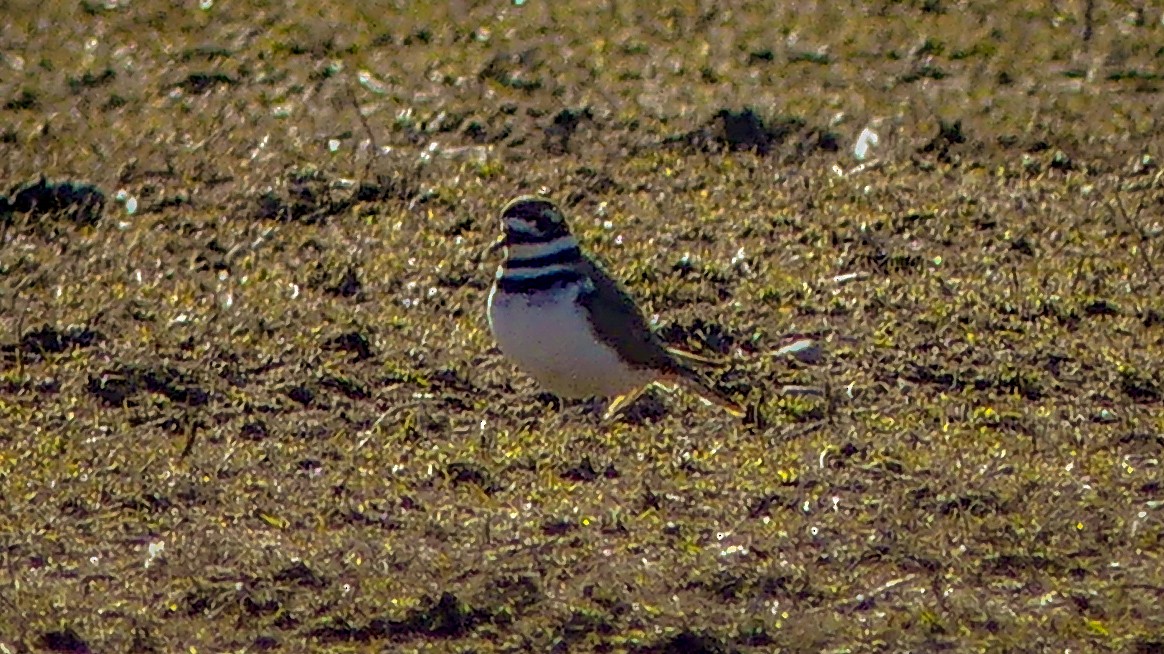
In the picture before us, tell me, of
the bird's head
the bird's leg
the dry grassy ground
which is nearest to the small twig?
the dry grassy ground

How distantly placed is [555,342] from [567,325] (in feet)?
0.26

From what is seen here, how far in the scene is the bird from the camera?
684cm

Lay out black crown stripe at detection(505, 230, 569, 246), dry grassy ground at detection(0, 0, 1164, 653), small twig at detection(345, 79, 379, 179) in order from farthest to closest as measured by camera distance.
Result: small twig at detection(345, 79, 379, 179) → black crown stripe at detection(505, 230, 569, 246) → dry grassy ground at detection(0, 0, 1164, 653)

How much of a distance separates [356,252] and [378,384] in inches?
45.1

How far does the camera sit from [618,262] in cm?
805

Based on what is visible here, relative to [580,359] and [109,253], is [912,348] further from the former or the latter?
[109,253]

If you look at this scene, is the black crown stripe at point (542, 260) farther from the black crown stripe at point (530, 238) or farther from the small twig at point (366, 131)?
the small twig at point (366, 131)

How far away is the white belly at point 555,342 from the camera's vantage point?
6820 mm

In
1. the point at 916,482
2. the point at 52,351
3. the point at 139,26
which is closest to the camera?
the point at 916,482

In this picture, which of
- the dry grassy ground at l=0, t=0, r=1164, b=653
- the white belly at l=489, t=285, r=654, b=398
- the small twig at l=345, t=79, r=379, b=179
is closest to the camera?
the dry grassy ground at l=0, t=0, r=1164, b=653

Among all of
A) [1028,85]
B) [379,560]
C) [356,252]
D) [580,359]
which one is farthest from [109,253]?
[1028,85]

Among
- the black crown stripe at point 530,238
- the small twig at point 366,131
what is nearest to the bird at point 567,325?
the black crown stripe at point 530,238

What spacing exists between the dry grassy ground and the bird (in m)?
0.14

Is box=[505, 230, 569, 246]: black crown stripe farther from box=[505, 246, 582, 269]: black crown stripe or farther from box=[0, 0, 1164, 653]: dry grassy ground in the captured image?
box=[0, 0, 1164, 653]: dry grassy ground
